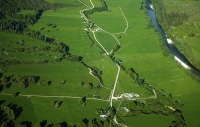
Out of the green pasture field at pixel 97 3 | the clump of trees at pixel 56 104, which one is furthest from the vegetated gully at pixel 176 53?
the clump of trees at pixel 56 104

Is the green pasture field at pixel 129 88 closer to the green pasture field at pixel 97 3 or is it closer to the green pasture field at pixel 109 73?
the green pasture field at pixel 109 73

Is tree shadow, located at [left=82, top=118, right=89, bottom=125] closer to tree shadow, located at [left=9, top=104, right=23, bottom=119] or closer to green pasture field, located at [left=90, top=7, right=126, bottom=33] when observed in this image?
tree shadow, located at [left=9, top=104, right=23, bottom=119]

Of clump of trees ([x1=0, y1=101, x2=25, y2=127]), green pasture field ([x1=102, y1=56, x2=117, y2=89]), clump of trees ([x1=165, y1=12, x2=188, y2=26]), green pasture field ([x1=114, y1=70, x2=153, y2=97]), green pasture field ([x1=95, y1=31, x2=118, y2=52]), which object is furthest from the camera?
clump of trees ([x1=165, y1=12, x2=188, y2=26])

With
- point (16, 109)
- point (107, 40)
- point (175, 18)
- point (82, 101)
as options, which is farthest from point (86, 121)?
point (175, 18)

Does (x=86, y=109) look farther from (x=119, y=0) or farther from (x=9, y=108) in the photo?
(x=119, y=0)

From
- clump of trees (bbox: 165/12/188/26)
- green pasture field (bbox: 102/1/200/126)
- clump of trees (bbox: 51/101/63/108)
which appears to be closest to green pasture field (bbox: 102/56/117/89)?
green pasture field (bbox: 102/1/200/126)

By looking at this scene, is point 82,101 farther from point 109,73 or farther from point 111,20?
point 111,20

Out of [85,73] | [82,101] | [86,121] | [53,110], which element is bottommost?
[85,73]

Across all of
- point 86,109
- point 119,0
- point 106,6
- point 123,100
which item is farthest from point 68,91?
point 119,0
